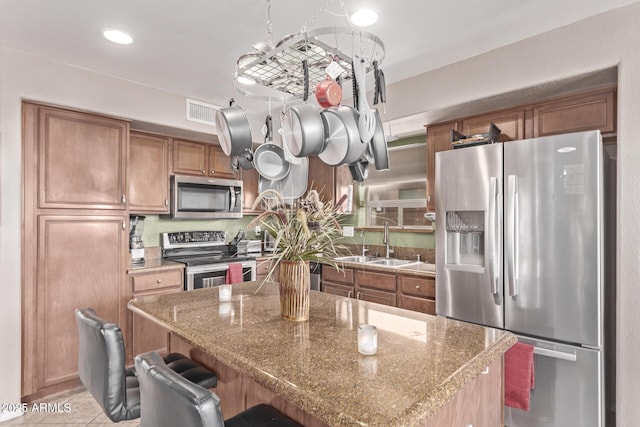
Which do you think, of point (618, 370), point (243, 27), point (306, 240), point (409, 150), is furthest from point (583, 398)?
point (243, 27)

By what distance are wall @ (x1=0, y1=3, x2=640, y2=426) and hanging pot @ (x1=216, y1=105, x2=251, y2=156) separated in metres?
1.63

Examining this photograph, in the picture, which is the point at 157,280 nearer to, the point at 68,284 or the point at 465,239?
the point at 68,284

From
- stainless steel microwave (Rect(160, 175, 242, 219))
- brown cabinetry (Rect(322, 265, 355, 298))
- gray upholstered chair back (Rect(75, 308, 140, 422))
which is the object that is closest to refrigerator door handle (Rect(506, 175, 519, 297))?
brown cabinetry (Rect(322, 265, 355, 298))

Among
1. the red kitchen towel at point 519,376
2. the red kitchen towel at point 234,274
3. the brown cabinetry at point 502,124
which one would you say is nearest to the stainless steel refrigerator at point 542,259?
the red kitchen towel at point 519,376

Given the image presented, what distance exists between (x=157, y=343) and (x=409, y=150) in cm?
307

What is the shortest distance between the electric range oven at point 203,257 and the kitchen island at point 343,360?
151 cm

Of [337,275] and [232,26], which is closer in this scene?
[232,26]

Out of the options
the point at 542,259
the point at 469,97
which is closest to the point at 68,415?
the point at 542,259

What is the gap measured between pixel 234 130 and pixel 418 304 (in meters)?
2.03

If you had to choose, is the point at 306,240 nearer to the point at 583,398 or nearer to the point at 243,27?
the point at 243,27

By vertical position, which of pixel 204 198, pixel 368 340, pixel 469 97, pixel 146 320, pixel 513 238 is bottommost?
pixel 146 320

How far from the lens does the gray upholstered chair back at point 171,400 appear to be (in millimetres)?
858

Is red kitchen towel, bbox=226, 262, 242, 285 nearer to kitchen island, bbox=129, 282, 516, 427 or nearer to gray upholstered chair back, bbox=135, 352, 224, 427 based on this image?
kitchen island, bbox=129, 282, 516, 427

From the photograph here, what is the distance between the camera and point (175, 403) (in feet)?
3.00
